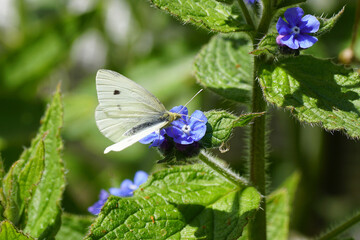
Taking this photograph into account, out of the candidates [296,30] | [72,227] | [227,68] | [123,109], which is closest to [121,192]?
[123,109]

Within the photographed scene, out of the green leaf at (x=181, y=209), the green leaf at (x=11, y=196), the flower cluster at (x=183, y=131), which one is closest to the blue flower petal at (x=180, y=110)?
the flower cluster at (x=183, y=131)

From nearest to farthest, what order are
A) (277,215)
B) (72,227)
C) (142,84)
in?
(72,227) → (277,215) → (142,84)

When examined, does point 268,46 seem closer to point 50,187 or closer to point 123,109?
point 123,109

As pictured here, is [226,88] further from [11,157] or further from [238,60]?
[11,157]

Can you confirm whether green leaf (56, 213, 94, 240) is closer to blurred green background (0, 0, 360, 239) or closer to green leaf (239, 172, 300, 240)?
blurred green background (0, 0, 360, 239)

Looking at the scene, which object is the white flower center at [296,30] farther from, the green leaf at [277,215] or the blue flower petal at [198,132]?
the green leaf at [277,215]

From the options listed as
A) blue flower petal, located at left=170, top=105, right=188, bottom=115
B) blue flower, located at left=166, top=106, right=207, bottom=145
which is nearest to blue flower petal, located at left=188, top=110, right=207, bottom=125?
blue flower, located at left=166, top=106, right=207, bottom=145
